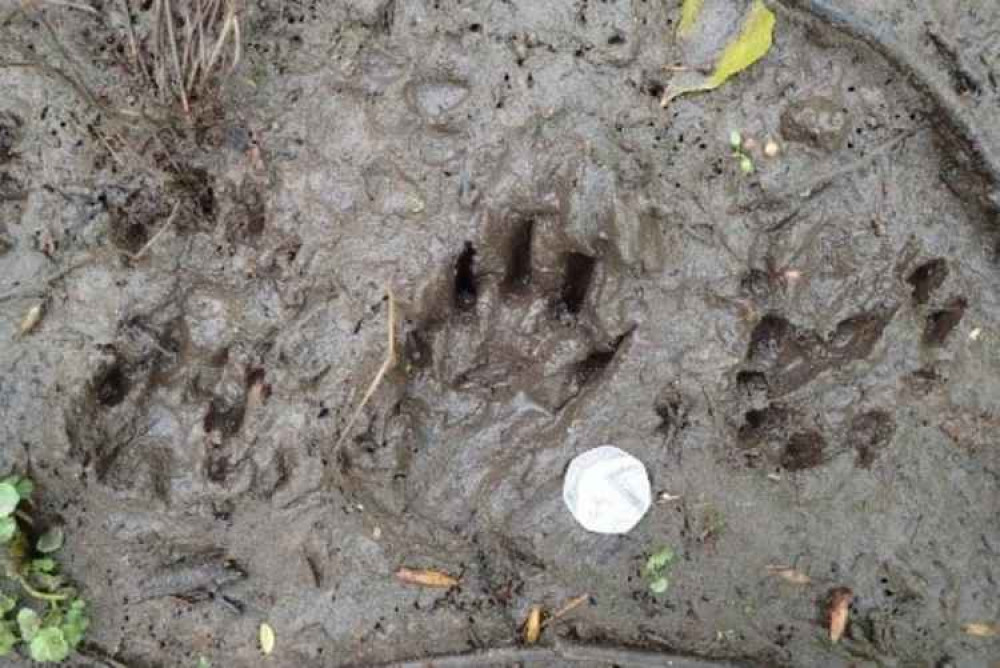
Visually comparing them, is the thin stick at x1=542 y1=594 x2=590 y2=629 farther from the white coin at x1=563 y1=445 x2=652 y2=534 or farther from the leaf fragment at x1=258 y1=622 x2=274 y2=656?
the leaf fragment at x1=258 y1=622 x2=274 y2=656

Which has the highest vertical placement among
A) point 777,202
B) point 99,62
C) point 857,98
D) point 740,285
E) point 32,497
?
point 857,98

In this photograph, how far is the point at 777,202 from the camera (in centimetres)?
304

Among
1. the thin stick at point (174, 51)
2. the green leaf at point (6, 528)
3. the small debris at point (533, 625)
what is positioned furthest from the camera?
the small debris at point (533, 625)

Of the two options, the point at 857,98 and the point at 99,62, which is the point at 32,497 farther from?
the point at 857,98

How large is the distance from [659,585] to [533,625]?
39 centimetres

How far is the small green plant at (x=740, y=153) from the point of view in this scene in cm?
303

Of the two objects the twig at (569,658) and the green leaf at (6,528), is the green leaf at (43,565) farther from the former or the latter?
the twig at (569,658)

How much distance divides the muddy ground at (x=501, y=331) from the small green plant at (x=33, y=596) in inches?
3.1

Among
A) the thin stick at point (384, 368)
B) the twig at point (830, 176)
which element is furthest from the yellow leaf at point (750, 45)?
the thin stick at point (384, 368)

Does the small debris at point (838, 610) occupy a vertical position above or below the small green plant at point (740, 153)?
below

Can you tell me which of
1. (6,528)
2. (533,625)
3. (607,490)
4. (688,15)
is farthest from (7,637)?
(688,15)

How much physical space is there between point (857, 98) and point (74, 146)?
7.29 ft

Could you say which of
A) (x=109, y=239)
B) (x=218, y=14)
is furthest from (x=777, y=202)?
(x=109, y=239)

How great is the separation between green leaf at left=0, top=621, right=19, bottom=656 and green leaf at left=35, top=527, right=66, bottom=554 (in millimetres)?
220
